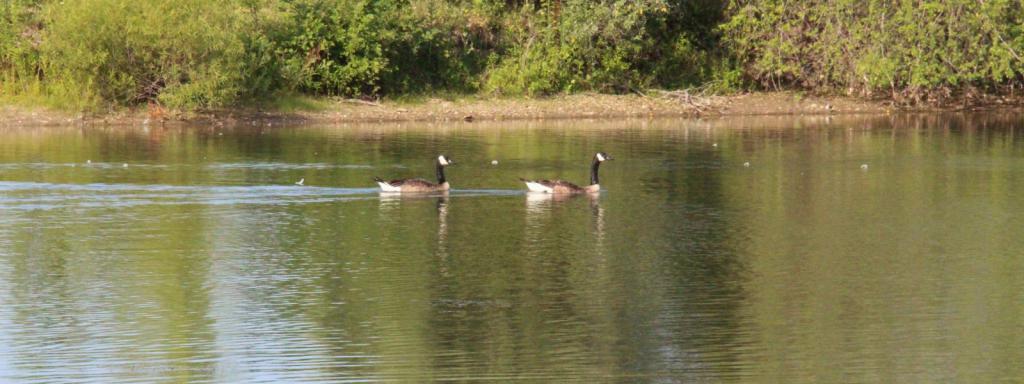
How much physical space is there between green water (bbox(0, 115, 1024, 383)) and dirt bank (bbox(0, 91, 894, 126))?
8671 millimetres

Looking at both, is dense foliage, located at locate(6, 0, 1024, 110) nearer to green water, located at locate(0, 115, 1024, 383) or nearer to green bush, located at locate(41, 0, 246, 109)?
green bush, located at locate(41, 0, 246, 109)

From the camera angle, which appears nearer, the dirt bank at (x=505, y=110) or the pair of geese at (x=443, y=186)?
the pair of geese at (x=443, y=186)

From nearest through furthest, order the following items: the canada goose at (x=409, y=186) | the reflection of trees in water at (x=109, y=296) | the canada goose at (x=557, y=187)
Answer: the reflection of trees in water at (x=109, y=296)
the canada goose at (x=557, y=187)
the canada goose at (x=409, y=186)

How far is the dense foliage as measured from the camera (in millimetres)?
41750

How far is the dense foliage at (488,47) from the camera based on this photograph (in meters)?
41.8

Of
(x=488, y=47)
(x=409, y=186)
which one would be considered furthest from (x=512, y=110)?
(x=409, y=186)

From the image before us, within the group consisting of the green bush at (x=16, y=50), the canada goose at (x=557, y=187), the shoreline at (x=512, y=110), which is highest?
the green bush at (x=16, y=50)

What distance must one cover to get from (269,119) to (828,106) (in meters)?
17.4

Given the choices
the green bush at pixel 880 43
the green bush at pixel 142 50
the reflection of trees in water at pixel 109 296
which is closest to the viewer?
the reflection of trees in water at pixel 109 296

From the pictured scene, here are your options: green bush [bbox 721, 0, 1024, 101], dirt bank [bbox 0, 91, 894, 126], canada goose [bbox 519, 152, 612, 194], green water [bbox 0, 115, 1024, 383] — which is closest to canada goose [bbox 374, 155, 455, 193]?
green water [bbox 0, 115, 1024, 383]

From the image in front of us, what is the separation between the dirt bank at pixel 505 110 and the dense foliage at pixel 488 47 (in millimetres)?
507

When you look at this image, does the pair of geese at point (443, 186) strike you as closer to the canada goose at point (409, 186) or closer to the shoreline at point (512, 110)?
the canada goose at point (409, 186)

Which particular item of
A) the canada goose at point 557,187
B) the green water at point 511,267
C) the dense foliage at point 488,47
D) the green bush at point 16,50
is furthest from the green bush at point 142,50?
the canada goose at point 557,187

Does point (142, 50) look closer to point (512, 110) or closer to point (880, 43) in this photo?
point (512, 110)
